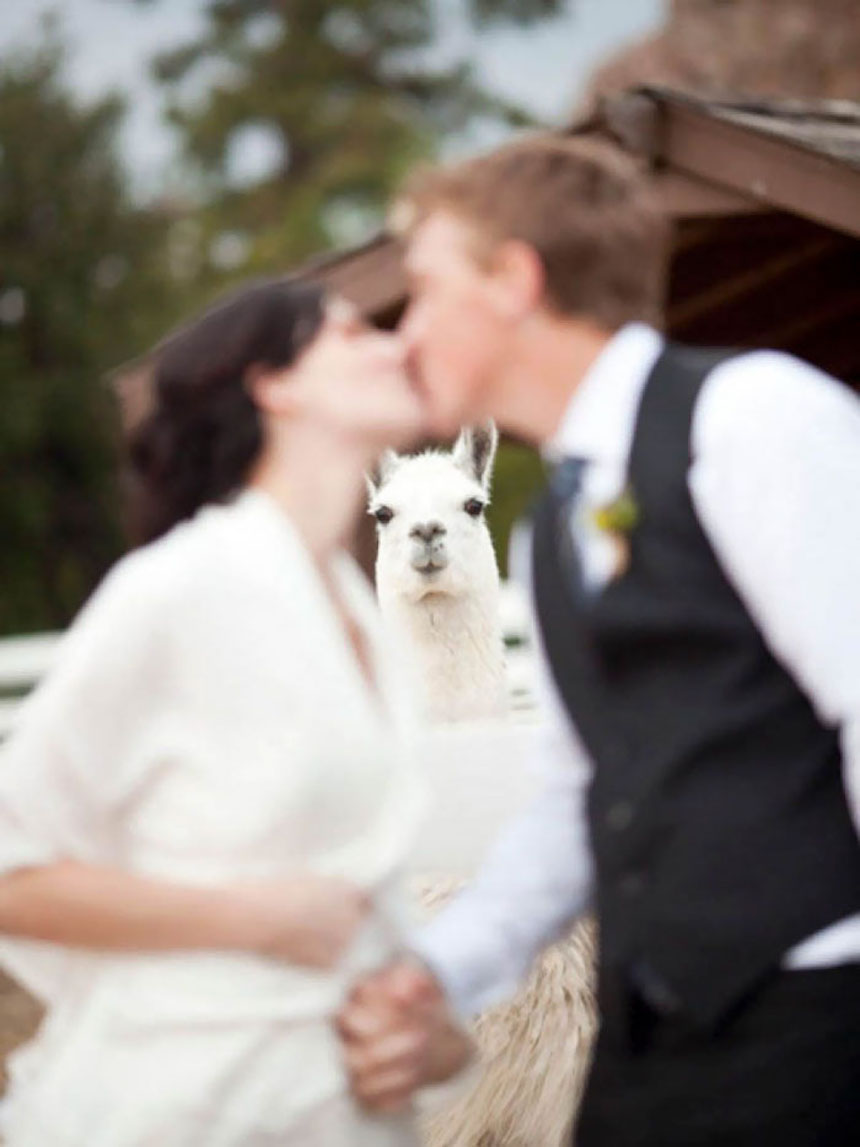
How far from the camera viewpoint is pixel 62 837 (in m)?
1.77

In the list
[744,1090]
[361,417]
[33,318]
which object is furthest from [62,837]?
[33,318]

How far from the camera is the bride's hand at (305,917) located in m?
1.74

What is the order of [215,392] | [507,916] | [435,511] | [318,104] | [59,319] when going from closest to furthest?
1. [215,392]
2. [507,916]
3. [435,511]
4. [59,319]
5. [318,104]

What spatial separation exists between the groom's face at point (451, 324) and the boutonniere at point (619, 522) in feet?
0.72

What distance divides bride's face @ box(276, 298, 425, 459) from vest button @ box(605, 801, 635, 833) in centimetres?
42

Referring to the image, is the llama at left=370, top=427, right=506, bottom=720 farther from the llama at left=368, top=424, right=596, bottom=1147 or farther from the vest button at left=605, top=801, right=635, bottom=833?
the vest button at left=605, top=801, right=635, bottom=833

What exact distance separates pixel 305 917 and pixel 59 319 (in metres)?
22.2

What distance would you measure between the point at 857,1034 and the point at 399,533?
1.91 metres

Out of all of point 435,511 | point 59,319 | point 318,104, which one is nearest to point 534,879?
point 435,511

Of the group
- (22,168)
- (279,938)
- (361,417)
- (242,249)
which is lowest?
(242,249)

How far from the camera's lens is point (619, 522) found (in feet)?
5.92

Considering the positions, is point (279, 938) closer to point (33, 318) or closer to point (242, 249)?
point (33, 318)

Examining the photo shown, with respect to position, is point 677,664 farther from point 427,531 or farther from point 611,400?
point 427,531

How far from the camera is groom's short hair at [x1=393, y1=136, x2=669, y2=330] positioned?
6.12 feet
